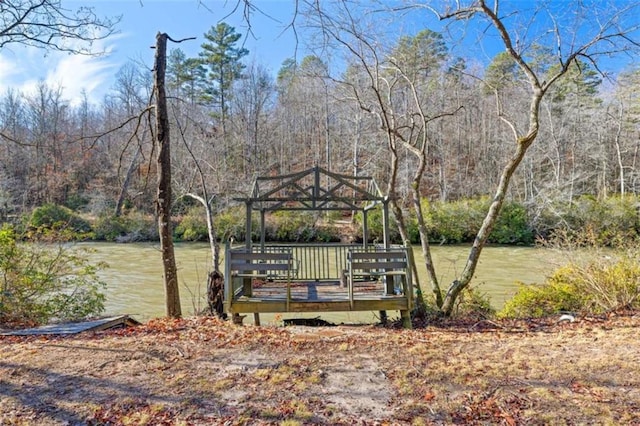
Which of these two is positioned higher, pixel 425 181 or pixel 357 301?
pixel 425 181

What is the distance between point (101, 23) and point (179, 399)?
4923 millimetres

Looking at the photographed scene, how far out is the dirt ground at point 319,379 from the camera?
2918 mm

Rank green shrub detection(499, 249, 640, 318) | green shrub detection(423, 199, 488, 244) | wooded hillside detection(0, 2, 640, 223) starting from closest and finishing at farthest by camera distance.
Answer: green shrub detection(499, 249, 640, 318) < green shrub detection(423, 199, 488, 244) < wooded hillside detection(0, 2, 640, 223)

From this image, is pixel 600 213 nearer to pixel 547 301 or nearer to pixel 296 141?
pixel 547 301

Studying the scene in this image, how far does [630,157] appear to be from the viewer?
86.6ft

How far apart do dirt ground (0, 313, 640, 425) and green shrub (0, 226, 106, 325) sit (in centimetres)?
213

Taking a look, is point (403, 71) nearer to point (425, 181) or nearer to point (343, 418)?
point (343, 418)

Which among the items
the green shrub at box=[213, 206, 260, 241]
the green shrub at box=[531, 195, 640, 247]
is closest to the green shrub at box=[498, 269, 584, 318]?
the green shrub at box=[531, 195, 640, 247]

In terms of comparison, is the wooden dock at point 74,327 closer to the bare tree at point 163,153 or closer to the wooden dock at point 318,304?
the bare tree at point 163,153

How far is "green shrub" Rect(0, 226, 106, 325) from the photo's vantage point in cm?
662

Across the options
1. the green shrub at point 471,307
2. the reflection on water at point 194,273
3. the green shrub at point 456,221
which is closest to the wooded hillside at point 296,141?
the green shrub at point 456,221

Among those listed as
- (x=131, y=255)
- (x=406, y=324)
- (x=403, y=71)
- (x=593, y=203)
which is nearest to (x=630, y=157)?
(x=593, y=203)

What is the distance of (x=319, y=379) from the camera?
3549 mm

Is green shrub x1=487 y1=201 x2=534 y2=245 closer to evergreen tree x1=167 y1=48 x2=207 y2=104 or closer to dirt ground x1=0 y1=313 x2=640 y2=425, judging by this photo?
dirt ground x1=0 y1=313 x2=640 y2=425
